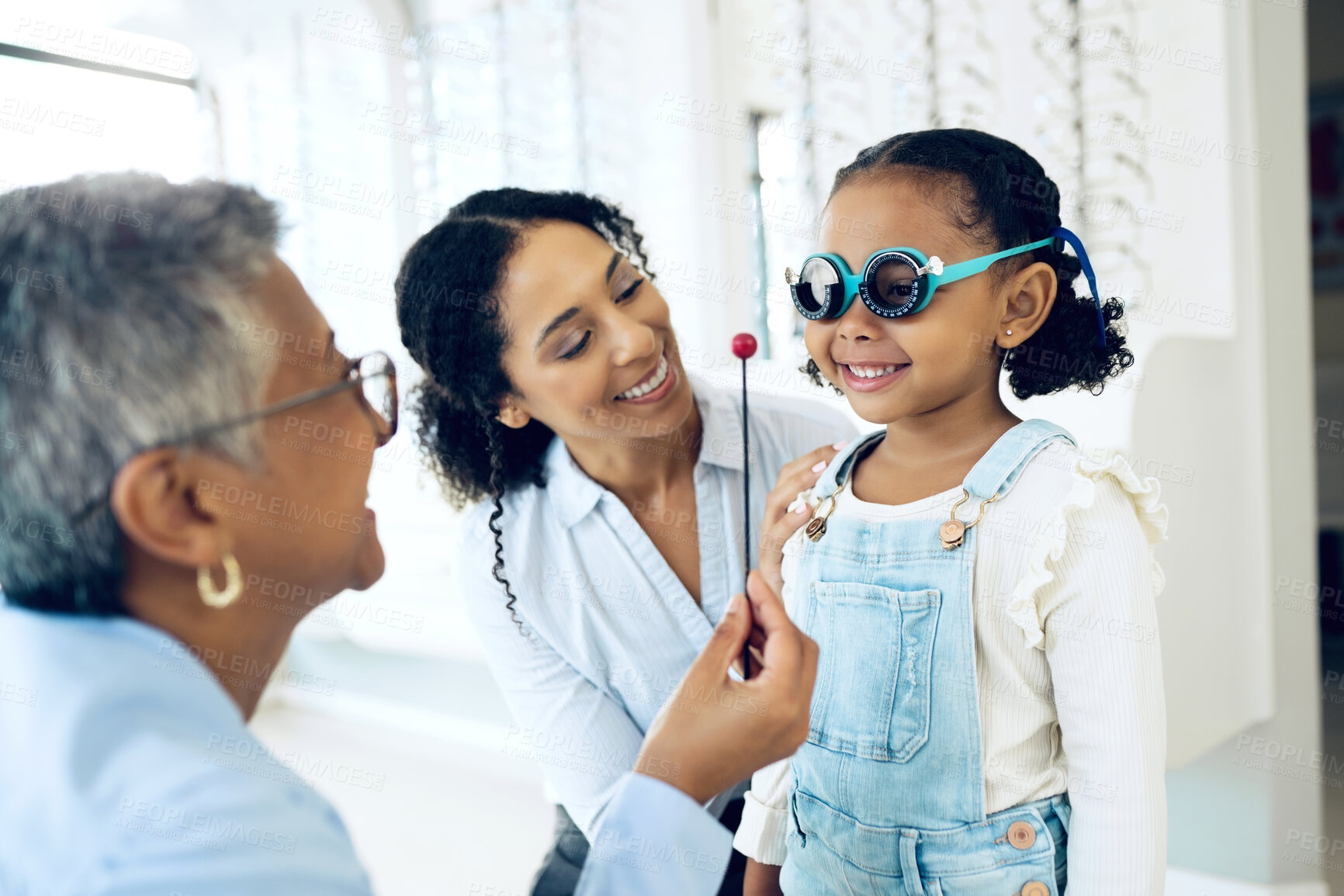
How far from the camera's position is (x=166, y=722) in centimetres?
69

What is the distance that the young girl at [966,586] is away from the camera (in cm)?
101

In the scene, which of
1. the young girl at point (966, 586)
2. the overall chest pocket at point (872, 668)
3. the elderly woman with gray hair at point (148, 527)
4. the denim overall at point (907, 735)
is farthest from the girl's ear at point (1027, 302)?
the elderly woman with gray hair at point (148, 527)

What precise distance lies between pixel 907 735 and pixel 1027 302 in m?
0.53

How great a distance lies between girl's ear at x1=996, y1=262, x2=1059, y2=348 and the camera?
1.14 meters

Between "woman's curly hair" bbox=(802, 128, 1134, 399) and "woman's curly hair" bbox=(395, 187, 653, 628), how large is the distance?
50cm

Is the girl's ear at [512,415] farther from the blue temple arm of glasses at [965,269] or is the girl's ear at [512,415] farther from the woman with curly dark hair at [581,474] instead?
the blue temple arm of glasses at [965,269]

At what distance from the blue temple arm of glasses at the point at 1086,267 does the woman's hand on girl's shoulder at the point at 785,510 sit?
35 centimetres

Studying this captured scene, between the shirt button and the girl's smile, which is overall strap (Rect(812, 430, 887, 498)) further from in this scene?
the shirt button

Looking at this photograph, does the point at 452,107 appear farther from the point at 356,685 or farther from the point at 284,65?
the point at 356,685

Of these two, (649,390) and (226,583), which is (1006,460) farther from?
(226,583)

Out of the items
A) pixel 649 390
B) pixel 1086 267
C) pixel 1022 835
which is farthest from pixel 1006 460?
pixel 649 390

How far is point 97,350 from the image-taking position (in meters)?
0.64

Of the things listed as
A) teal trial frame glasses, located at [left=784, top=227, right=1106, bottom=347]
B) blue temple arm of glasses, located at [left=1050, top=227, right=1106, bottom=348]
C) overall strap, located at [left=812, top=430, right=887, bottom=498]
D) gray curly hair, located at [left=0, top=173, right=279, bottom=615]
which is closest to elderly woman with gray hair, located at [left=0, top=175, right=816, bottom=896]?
gray curly hair, located at [left=0, top=173, right=279, bottom=615]

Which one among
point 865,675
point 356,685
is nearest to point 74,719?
point 865,675
